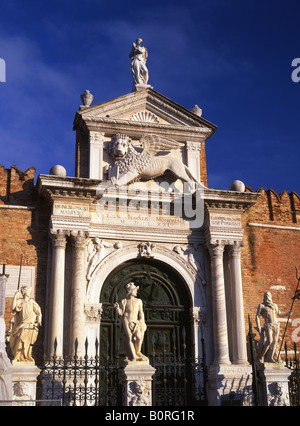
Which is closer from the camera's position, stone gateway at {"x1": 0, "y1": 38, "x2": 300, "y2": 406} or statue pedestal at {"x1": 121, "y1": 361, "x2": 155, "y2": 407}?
statue pedestal at {"x1": 121, "y1": 361, "x2": 155, "y2": 407}

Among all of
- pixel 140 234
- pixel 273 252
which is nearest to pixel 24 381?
pixel 140 234

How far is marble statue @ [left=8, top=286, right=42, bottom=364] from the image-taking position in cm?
1026

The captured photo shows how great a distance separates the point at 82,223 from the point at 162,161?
270cm

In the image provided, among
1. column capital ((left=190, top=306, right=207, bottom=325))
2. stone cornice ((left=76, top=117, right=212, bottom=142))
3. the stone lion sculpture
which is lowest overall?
column capital ((left=190, top=306, right=207, bottom=325))

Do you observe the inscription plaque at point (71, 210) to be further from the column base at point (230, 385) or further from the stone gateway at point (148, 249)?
the column base at point (230, 385)

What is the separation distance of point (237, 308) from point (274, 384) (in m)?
3.16

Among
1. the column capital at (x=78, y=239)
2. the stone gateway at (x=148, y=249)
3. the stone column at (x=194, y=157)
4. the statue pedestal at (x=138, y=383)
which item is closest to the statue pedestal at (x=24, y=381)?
the statue pedestal at (x=138, y=383)

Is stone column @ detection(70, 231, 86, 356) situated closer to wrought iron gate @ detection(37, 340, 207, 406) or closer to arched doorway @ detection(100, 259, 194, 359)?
wrought iron gate @ detection(37, 340, 207, 406)

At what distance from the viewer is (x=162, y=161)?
15078 millimetres

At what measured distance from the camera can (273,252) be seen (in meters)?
15.9

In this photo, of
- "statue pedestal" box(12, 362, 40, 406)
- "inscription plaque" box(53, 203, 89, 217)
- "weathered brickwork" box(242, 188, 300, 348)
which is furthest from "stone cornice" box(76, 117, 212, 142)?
"statue pedestal" box(12, 362, 40, 406)

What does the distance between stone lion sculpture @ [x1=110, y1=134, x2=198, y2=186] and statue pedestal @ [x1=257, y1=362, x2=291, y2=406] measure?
5.55 m

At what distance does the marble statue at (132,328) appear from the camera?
10477 mm

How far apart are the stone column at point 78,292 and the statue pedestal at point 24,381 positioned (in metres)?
2.76
